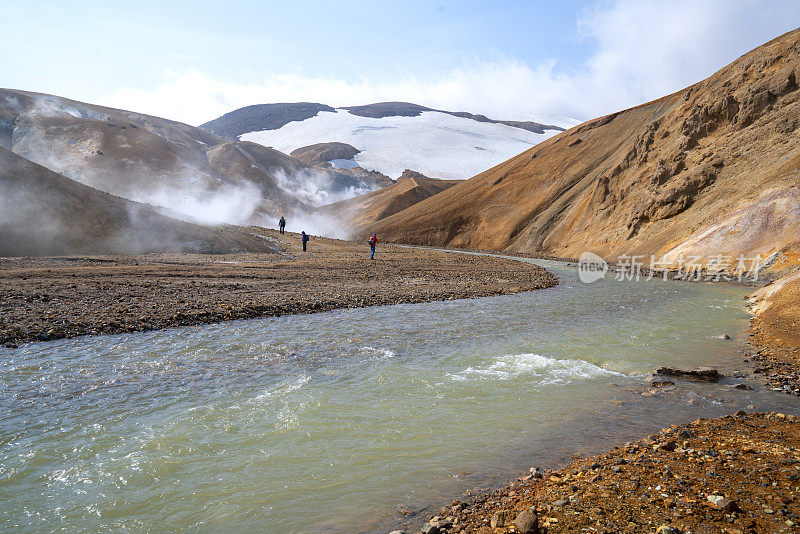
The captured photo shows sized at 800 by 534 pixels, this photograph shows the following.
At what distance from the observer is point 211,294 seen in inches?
666

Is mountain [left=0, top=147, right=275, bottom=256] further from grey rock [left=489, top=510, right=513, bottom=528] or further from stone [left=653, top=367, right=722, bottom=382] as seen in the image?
grey rock [left=489, top=510, right=513, bottom=528]

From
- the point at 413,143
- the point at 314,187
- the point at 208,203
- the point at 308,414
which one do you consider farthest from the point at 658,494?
the point at 413,143

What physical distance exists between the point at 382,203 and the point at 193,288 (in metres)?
67.9

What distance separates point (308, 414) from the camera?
24.3ft

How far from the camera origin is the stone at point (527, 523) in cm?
417

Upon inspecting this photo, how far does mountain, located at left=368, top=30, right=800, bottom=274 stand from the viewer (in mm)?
28141

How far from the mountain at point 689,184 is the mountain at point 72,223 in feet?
102

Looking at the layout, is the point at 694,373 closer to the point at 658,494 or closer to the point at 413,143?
the point at 658,494

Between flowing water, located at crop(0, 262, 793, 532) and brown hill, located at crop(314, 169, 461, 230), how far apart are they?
6329cm

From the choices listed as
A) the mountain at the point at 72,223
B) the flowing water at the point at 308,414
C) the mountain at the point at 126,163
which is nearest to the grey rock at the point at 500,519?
the flowing water at the point at 308,414

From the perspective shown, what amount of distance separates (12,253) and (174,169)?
6412 centimetres

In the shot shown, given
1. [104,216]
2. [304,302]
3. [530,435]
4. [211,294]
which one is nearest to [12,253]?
[104,216]

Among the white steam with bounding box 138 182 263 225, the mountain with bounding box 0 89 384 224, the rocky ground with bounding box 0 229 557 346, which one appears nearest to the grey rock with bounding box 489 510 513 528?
the rocky ground with bounding box 0 229 557 346

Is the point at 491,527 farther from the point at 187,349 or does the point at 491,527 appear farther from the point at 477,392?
the point at 187,349
